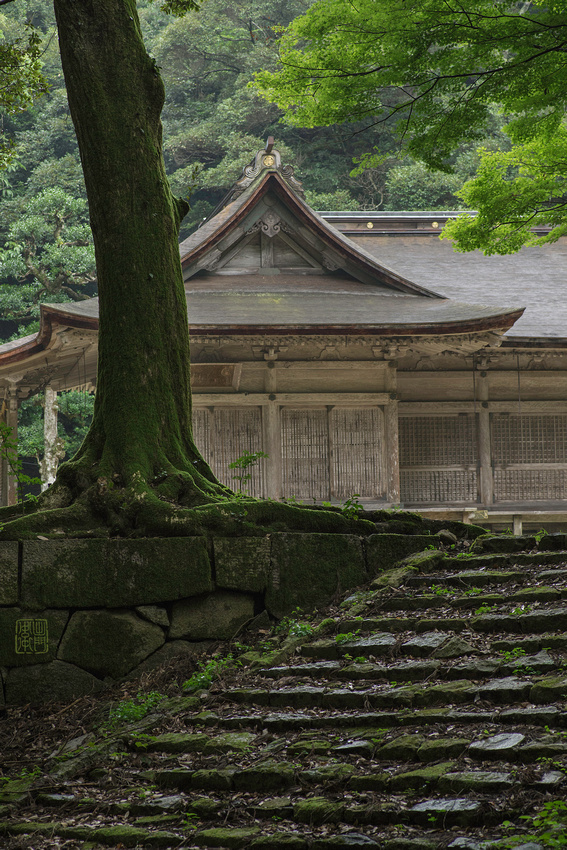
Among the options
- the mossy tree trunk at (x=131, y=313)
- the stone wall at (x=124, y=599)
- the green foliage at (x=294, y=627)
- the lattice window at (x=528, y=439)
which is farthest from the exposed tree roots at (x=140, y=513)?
the lattice window at (x=528, y=439)

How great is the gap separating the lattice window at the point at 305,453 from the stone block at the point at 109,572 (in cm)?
706

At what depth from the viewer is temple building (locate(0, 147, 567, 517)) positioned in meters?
12.5

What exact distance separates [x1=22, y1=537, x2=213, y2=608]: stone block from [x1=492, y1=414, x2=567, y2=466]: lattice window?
359 inches

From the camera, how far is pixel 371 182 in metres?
32.3

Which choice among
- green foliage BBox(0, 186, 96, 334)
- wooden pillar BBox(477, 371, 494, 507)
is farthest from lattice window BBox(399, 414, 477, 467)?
green foliage BBox(0, 186, 96, 334)

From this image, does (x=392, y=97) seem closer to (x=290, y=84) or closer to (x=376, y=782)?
(x=290, y=84)

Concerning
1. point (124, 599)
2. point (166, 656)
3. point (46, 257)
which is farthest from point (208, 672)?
point (46, 257)

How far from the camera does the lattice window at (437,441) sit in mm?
13953

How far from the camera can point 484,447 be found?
1391 cm

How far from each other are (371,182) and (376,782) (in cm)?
3093

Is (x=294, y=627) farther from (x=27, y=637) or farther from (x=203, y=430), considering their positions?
(x=203, y=430)

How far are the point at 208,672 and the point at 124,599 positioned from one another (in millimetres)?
845

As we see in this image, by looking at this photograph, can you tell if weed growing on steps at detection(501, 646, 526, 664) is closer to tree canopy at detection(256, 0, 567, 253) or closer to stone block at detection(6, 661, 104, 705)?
stone block at detection(6, 661, 104, 705)

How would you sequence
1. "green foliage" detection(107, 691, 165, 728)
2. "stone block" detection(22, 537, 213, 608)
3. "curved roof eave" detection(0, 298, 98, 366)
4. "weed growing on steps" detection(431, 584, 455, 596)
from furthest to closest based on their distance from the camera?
"curved roof eave" detection(0, 298, 98, 366) → "weed growing on steps" detection(431, 584, 455, 596) → "stone block" detection(22, 537, 213, 608) → "green foliage" detection(107, 691, 165, 728)
